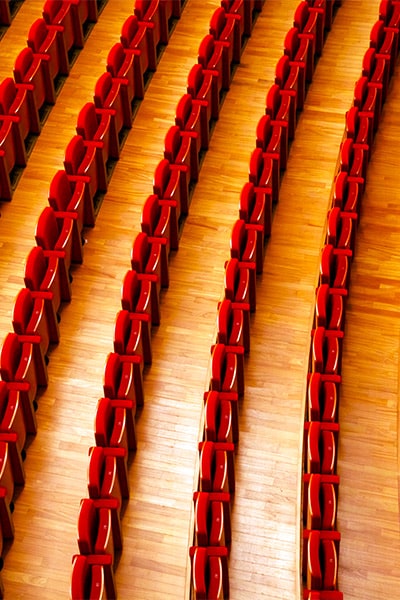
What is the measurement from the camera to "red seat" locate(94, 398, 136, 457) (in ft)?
2.17

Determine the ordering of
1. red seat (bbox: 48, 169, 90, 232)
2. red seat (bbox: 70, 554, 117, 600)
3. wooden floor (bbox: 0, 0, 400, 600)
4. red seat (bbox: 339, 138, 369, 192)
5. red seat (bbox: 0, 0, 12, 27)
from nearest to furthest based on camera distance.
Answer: red seat (bbox: 70, 554, 117, 600) → wooden floor (bbox: 0, 0, 400, 600) → red seat (bbox: 48, 169, 90, 232) → red seat (bbox: 339, 138, 369, 192) → red seat (bbox: 0, 0, 12, 27)

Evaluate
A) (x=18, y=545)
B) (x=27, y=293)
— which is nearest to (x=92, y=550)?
(x=18, y=545)

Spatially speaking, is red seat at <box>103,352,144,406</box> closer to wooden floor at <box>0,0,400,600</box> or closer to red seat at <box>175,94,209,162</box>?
wooden floor at <box>0,0,400,600</box>

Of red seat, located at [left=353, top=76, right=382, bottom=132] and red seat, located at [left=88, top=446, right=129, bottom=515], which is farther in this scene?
red seat, located at [left=353, top=76, right=382, bottom=132]

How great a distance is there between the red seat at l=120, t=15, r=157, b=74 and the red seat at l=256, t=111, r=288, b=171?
0.14 m

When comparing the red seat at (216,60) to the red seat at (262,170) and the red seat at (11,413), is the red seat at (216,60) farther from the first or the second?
the red seat at (11,413)

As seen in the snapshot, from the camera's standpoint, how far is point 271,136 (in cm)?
91

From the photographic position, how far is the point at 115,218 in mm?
871

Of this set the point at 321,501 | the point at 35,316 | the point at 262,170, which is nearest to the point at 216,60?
the point at 262,170

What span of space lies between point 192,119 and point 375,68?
235 millimetres

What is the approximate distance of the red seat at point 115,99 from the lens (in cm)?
88

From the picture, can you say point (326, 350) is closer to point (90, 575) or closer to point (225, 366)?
point (225, 366)

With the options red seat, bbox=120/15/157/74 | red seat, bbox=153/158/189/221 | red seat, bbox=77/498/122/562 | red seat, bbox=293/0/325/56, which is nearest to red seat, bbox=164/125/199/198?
red seat, bbox=153/158/189/221

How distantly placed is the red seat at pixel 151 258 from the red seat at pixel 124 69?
19 cm
